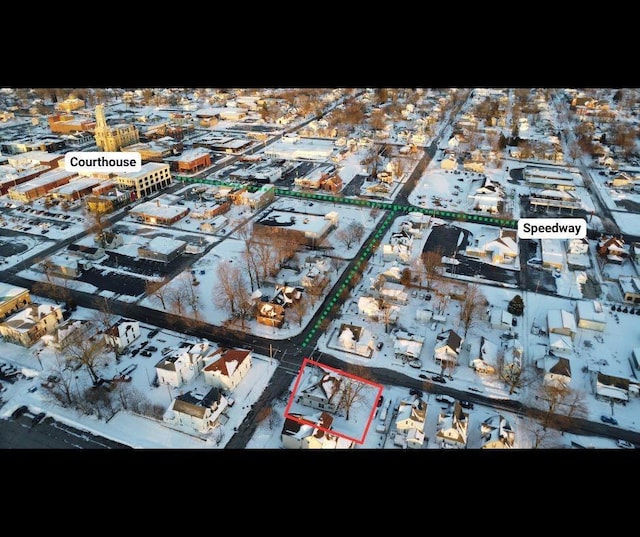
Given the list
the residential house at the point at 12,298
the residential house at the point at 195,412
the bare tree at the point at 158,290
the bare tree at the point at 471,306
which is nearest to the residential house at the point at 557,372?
the bare tree at the point at 471,306

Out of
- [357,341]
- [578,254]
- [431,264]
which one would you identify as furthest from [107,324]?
[578,254]

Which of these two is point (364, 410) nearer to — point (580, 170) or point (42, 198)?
point (42, 198)

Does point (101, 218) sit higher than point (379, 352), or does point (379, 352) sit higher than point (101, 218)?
point (101, 218)

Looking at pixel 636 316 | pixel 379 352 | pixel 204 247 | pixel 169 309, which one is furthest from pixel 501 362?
pixel 204 247

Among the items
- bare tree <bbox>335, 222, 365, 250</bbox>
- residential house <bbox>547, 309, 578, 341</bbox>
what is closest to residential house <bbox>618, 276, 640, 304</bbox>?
residential house <bbox>547, 309, 578, 341</bbox>

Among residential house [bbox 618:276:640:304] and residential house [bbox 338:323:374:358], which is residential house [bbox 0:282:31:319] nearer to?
residential house [bbox 338:323:374:358]

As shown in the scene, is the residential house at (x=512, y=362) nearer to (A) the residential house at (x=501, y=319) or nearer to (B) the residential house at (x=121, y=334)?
(A) the residential house at (x=501, y=319)

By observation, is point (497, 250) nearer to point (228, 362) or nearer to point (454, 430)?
point (454, 430)
